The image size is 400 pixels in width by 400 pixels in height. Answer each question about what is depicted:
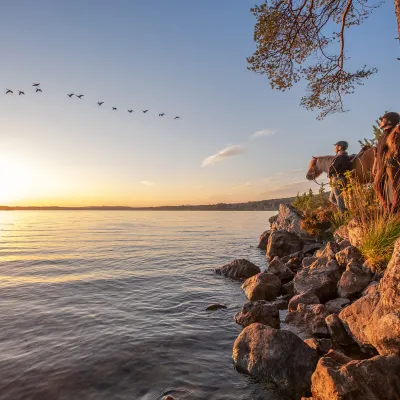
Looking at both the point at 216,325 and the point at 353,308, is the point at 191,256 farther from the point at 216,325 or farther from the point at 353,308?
the point at 353,308

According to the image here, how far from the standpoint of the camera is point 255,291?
1064 centimetres

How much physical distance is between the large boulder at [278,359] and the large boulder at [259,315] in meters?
1.78

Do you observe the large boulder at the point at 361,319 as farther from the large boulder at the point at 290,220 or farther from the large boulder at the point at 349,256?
the large boulder at the point at 290,220

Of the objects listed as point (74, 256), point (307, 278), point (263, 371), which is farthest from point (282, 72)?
point (74, 256)

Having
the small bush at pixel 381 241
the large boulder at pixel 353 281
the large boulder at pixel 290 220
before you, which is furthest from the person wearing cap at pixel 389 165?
the large boulder at pixel 290 220

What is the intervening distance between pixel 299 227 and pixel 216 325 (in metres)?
13.7

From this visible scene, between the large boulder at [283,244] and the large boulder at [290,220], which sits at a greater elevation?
the large boulder at [290,220]

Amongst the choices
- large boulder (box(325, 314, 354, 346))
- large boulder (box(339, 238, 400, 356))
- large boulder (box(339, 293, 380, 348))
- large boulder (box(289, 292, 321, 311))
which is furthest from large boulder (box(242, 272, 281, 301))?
large boulder (box(339, 293, 380, 348))

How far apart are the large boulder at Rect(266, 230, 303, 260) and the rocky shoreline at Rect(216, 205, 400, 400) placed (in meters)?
6.37

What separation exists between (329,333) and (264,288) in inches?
145

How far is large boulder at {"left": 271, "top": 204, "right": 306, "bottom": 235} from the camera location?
822 inches

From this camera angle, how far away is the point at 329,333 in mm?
7121

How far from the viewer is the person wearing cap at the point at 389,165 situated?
10094 millimetres

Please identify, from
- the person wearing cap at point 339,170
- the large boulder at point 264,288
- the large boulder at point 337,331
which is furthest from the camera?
the person wearing cap at point 339,170
